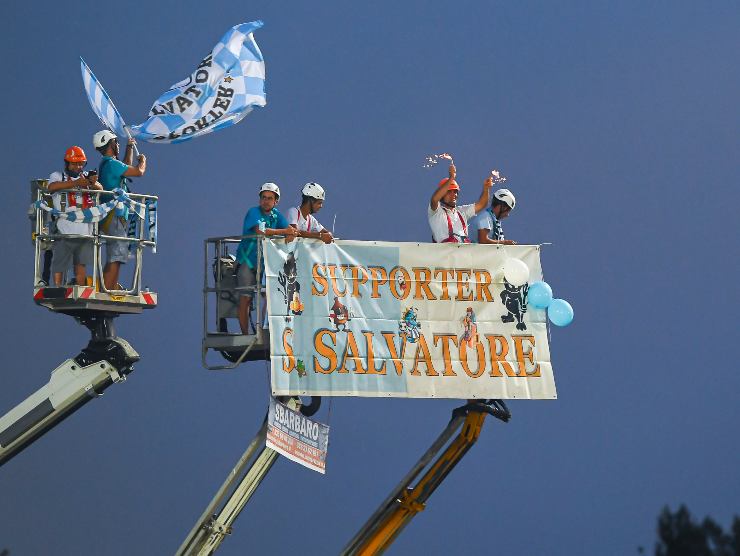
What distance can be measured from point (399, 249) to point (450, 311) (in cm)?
110

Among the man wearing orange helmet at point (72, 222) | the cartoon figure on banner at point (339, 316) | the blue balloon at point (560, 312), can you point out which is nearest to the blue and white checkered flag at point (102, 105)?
the man wearing orange helmet at point (72, 222)

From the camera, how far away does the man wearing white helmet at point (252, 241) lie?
2331 centimetres

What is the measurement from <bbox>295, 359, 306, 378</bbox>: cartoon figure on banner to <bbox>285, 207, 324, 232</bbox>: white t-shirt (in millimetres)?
1843

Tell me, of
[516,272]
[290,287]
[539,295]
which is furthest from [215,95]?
[539,295]

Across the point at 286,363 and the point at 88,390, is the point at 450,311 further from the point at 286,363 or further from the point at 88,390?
the point at 88,390

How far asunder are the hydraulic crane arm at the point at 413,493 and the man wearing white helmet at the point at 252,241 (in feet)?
11.1

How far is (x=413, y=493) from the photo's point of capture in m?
24.8

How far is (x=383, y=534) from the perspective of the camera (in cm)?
2483

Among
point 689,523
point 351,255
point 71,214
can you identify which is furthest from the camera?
point 689,523

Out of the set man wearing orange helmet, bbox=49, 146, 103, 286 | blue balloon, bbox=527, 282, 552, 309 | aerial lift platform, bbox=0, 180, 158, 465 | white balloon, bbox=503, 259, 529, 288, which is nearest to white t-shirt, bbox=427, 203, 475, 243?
white balloon, bbox=503, 259, 529, 288

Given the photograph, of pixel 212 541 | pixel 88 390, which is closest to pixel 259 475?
pixel 212 541

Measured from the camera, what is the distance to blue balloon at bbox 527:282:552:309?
80.5 feet

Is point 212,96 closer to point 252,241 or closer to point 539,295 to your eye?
point 252,241

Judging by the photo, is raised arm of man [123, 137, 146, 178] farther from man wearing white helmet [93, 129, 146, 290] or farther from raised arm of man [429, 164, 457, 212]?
raised arm of man [429, 164, 457, 212]
